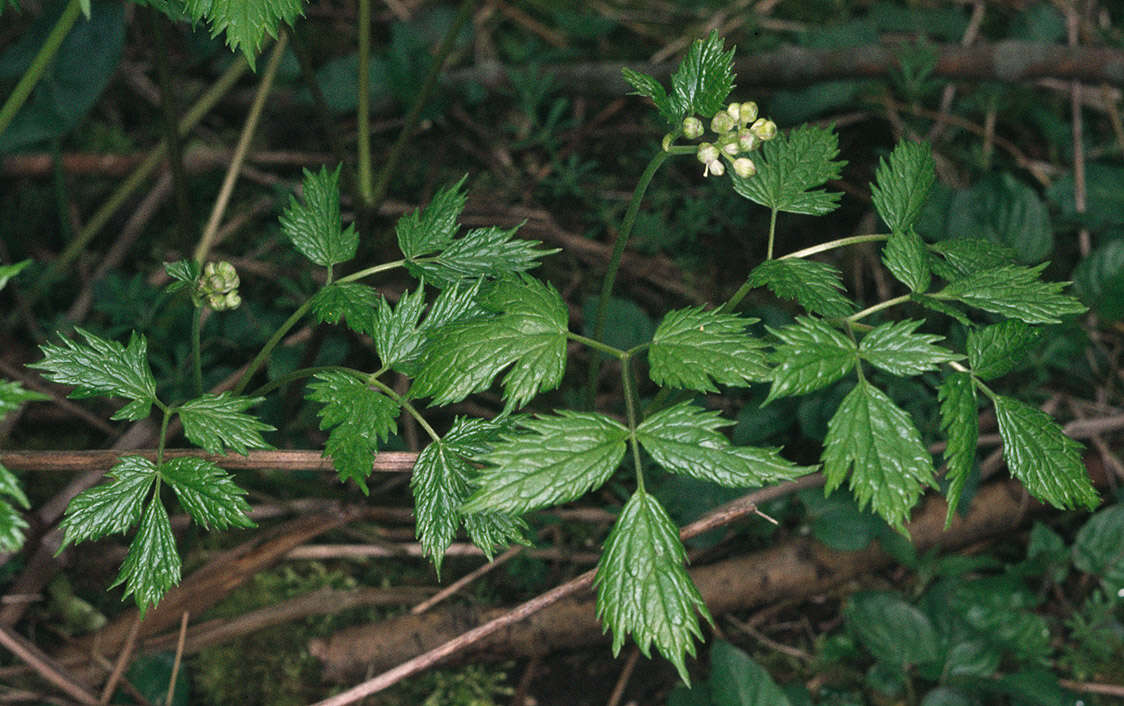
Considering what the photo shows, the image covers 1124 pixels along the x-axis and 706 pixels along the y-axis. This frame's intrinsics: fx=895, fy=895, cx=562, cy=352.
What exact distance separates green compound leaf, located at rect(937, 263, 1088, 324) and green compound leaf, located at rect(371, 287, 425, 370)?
75 centimetres

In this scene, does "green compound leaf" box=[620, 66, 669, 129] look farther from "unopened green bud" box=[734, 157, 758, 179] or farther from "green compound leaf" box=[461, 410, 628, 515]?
"green compound leaf" box=[461, 410, 628, 515]

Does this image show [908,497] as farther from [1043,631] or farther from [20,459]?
[20,459]

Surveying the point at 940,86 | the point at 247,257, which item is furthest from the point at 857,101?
the point at 247,257

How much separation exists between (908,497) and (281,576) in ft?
5.13

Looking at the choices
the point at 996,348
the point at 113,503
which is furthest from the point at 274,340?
the point at 996,348

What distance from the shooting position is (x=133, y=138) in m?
2.72

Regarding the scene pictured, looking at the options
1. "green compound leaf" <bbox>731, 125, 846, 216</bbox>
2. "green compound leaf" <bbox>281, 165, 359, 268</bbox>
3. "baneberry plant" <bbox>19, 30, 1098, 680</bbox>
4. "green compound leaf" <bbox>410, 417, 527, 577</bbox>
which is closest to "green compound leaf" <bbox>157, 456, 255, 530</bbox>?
"baneberry plant" <bbox>19, 30, 1098, 680</bbox>

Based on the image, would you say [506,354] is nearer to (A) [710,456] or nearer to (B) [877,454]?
(A) [710,456]

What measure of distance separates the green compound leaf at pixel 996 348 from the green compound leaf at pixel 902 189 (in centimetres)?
21

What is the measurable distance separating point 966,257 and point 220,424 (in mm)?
1135

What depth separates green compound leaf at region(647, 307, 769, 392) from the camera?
1135mm

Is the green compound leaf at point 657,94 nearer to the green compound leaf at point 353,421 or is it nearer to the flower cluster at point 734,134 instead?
the flower cluster at point 734,134

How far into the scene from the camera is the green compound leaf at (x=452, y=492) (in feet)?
4.09

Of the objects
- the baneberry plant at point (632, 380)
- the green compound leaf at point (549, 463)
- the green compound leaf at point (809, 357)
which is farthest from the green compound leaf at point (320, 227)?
the green compound leaf at point (809, 357)
